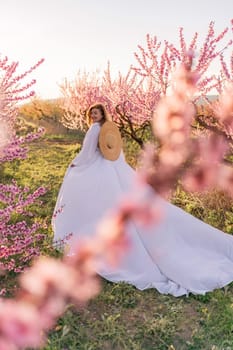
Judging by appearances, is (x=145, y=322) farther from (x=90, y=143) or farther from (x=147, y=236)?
(x=90, y=143)

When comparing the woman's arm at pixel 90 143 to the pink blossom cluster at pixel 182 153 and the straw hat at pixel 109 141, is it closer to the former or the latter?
the straw hat at pixel 109 141

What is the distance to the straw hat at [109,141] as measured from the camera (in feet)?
21.3

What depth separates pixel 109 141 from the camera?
6.49 m

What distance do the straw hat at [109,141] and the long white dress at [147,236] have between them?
0.09 meters

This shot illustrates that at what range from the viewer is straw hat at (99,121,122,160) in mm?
6480

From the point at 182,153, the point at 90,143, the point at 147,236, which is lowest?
the point at 147,236

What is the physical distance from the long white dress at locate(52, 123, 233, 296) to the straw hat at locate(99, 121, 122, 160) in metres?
0.09

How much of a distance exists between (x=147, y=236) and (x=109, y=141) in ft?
3.97

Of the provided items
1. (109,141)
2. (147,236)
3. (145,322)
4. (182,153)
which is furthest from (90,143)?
(182,153)

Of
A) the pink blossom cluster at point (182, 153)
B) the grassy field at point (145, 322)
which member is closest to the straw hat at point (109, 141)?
the grassy field at point (145, 322)

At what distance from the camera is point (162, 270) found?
20.0ft

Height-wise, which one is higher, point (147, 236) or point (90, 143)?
point (90, 143)

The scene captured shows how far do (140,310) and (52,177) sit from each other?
7.27 meters

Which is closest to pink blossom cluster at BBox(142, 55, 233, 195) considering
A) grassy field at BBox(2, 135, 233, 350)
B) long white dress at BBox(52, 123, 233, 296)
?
grassy field at BBox(2, 135, 233, 350)
